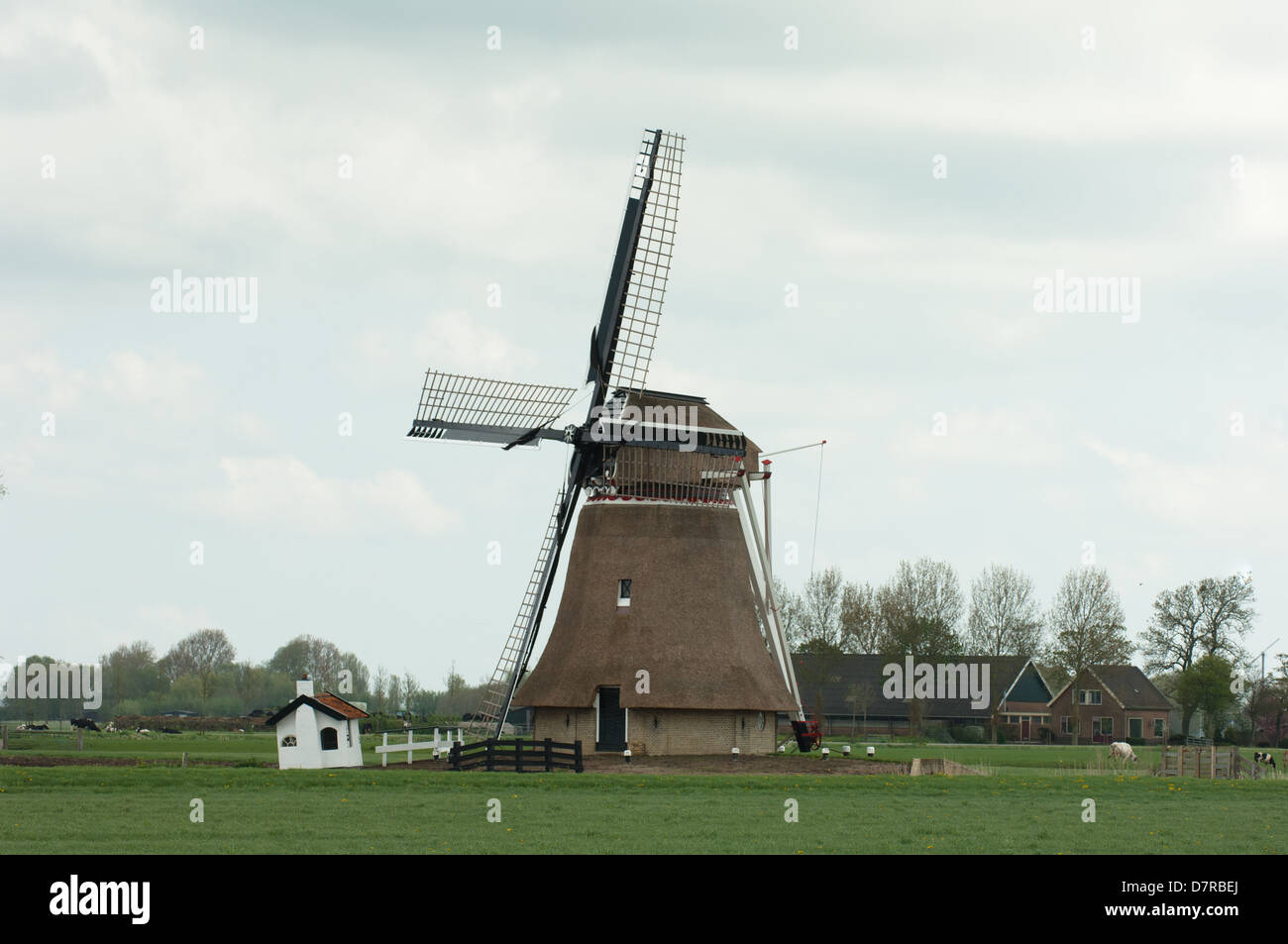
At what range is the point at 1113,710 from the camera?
9681 centimetres

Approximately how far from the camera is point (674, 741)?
39.8 m

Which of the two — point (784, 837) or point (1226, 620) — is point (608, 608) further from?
point (1226, 620)

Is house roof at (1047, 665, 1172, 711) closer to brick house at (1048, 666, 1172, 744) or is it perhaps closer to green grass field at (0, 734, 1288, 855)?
brick house at (1048, 666, 1172, 744)

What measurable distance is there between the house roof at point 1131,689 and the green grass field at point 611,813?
63.8 meters

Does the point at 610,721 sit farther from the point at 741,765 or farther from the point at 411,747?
Result: the point at 411,747

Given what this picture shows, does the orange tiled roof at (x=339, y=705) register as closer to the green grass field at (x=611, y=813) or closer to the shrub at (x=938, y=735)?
the green grass field at (x=611, y=813)

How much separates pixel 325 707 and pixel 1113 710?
72.1 metres

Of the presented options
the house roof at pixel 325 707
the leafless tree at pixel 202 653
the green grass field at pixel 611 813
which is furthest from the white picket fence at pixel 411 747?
the leafless tree at pixel 202 653

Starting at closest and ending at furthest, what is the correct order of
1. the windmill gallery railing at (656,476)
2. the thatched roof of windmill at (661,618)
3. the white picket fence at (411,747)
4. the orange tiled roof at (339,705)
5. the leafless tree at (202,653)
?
the orange tiled roof at (339,705)
the white picket fence at (411,747)
the thatched roof of windmill at (661,618)
the windmill gallery railing at (656,476)
the leafless tree at (202,653)

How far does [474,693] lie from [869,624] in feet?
235

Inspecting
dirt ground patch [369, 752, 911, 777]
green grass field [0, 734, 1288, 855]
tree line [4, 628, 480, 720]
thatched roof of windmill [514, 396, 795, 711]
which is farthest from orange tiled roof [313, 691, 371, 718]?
tree line [4, 628, 480, 720]

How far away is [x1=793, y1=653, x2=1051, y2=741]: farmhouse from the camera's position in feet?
297

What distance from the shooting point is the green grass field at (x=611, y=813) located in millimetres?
19281
